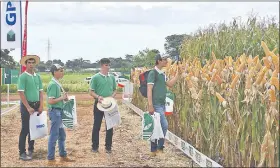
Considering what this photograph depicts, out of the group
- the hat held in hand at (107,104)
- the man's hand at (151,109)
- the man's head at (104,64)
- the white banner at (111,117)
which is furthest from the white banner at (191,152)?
the man's head at (104,64)

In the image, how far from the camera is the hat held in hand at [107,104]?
25.3 feet

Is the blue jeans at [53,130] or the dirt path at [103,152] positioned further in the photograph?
the dirt path at [103,152]

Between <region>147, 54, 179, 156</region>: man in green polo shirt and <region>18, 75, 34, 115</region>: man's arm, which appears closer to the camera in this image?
<region>18, 75, 34, 115</region>: man's arm

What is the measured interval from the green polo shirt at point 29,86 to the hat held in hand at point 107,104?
3.35 feet

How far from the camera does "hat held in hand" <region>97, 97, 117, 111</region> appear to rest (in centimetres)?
772

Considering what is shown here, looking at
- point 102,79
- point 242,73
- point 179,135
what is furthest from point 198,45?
point 242,73

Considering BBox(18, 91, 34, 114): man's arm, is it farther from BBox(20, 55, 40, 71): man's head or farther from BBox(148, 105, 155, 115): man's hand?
BBox(148, 105, 155, 115): man's hand

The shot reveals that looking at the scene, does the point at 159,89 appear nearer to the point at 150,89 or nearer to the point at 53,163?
the point at 150,89

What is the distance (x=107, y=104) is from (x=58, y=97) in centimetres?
99

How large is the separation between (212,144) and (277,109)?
1882 mm

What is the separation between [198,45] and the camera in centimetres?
929

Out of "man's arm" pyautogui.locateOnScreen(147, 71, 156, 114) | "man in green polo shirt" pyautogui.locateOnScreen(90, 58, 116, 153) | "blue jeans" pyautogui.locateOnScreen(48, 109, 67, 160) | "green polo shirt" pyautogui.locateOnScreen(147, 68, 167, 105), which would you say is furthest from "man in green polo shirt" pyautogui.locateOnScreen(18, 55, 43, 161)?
"green polo shirt" pyautogui.locateOnScreen(147, 68, 167, 105)

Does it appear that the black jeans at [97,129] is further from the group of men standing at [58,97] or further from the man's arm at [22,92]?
the man's arm at [22,92]

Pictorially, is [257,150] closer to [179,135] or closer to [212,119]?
[212,119]
